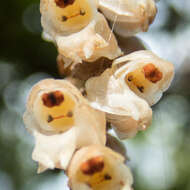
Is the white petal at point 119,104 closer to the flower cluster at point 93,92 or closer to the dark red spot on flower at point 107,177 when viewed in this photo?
the flower cluster at point 93,92

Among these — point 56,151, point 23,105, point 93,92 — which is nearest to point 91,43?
point 93,92

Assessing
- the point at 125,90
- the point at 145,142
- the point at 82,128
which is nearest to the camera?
the point at 82,128

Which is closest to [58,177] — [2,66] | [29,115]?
[2,66]

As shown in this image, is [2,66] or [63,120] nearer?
[63,120]

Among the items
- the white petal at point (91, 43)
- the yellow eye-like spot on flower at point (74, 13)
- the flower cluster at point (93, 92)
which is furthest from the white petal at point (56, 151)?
the yellow eye-like spot on flower at point (74, 13)

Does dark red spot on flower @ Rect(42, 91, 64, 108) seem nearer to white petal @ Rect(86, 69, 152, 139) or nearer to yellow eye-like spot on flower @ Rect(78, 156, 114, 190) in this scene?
white petal @ Rect(86, 69, 152, 139)

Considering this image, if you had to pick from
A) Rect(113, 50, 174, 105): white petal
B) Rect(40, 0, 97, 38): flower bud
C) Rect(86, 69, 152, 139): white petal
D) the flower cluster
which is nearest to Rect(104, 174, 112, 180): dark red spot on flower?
the flower cluster

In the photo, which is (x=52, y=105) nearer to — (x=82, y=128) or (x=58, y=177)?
(x=82, y=128)
